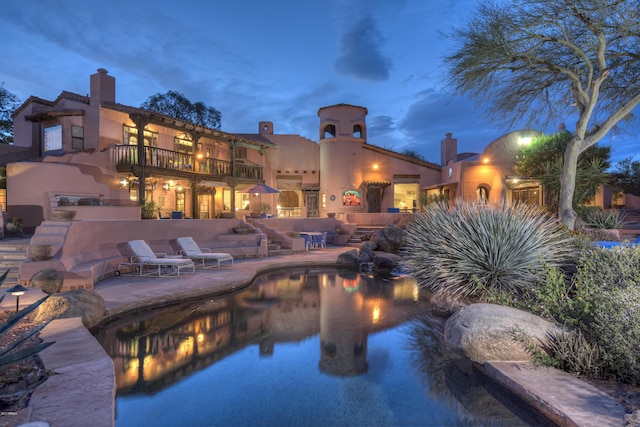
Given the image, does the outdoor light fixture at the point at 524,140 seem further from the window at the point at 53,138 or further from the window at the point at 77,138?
the window at the point at 53,138

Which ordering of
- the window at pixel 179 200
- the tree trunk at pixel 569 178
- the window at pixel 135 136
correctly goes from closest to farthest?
the tree trunk at pixel 569 178
the window at pixel 135 136
the window at pixel 179 200

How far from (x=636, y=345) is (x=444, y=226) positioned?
12.9ft

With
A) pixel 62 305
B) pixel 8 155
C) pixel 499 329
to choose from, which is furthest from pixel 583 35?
pixel 8 155

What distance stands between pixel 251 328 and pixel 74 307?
119 inches

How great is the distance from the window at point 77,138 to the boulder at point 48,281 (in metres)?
10.6

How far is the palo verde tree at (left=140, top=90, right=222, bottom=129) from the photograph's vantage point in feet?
104

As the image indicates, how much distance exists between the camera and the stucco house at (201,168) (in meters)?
13.9

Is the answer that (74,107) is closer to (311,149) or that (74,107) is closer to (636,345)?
(311,149)

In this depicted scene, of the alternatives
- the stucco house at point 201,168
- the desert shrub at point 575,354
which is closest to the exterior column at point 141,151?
the stucco house at point 201,168

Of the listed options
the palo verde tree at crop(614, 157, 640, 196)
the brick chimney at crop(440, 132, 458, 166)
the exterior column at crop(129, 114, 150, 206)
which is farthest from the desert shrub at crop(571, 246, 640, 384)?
the palo verde tree at crop(614, 157, 640, 196)

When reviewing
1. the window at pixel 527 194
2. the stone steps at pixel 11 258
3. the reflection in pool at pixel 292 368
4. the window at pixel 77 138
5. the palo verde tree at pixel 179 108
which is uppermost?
the palo verde tree at pixel 179 108

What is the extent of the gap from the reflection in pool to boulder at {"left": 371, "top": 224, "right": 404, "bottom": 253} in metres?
6.96

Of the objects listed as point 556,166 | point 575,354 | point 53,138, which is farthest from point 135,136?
point 556,166

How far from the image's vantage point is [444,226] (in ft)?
24.0
